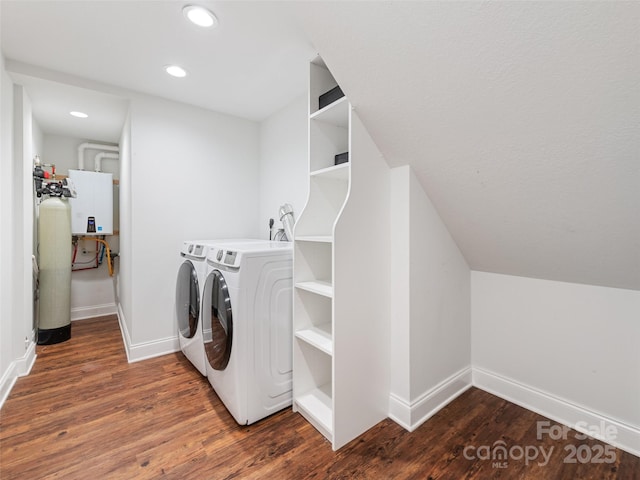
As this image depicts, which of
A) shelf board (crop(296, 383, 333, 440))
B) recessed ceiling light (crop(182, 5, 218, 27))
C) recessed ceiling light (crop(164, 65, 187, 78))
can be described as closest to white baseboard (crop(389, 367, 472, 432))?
shelf board (crop(296, 383, 333, 440))

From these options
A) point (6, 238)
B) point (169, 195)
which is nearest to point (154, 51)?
point (169, 195)

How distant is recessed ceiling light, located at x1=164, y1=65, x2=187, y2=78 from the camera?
2.01m

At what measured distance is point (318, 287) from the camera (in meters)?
1.65

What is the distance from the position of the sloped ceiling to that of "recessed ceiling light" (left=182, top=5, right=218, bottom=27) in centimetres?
60

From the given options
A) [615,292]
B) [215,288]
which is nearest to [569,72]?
[615,292]

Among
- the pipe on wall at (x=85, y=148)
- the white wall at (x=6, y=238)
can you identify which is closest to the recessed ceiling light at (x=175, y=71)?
the white wall at (x=6, y=238)

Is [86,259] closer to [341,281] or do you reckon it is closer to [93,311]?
[93,311]

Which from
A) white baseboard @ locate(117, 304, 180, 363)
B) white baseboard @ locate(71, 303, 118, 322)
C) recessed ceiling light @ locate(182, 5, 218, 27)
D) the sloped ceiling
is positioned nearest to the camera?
the sloped ceiling

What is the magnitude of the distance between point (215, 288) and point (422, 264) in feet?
4.29

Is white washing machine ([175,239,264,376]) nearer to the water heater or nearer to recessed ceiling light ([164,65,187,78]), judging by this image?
recessed ceiling light ([164,65,187,78])

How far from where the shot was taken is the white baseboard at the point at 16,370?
1833 millimetres

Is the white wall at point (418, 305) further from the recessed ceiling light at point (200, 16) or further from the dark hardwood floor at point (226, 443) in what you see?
the recessed ceiling light at point (200, 16)

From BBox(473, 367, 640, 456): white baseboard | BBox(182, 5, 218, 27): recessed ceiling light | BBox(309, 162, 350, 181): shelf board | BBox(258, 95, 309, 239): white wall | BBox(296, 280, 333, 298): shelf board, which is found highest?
BBox(182, 5, 218, 27): recessed ceiling light

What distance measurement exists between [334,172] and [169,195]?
1.76m
